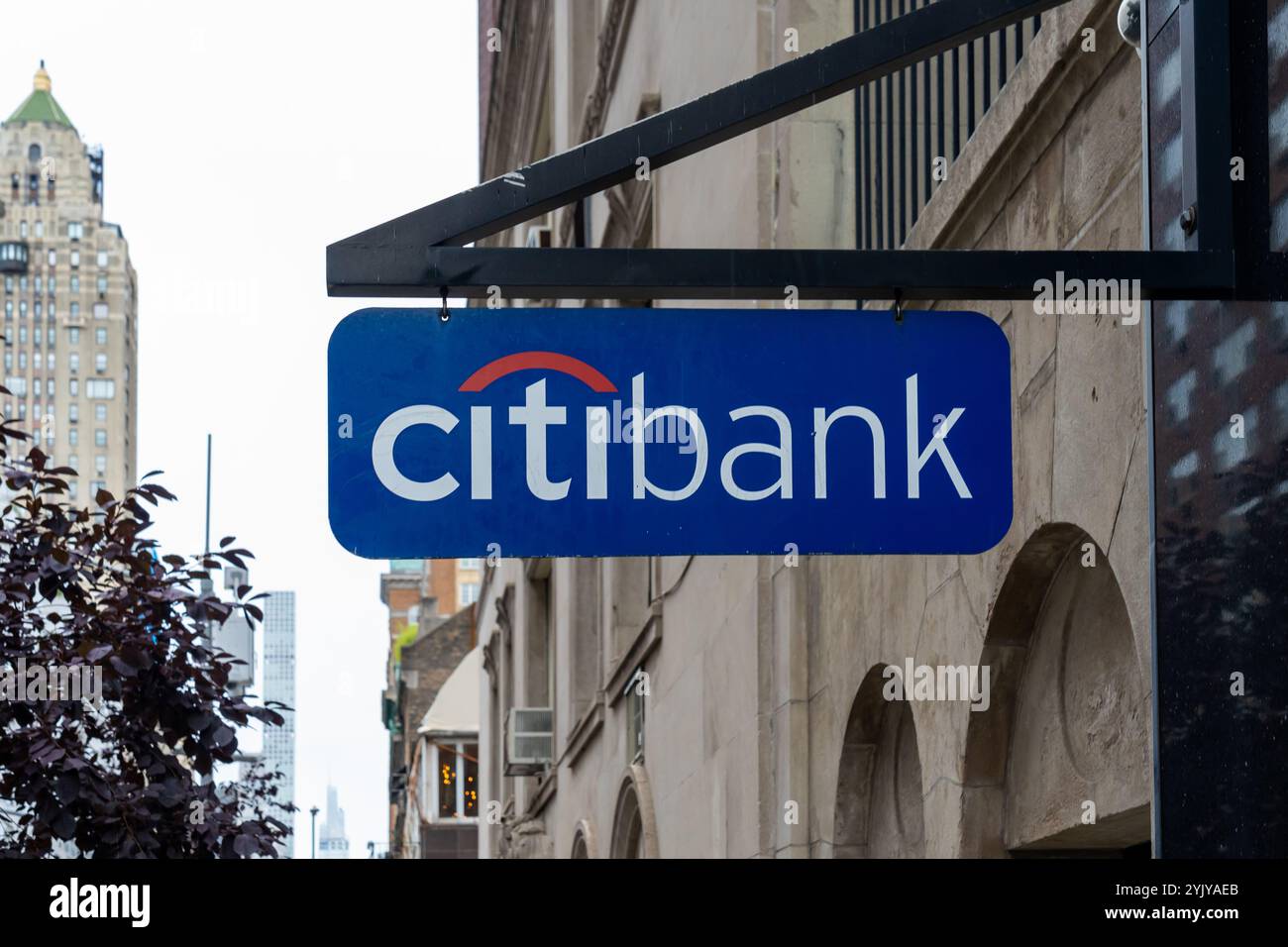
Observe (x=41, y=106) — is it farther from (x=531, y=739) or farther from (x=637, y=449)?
(x=637, y=449)

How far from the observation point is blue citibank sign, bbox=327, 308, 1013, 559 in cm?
491

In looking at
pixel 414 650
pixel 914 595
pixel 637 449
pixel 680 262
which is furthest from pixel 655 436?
pixel 414 650

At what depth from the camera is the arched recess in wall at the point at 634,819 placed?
15.9 m

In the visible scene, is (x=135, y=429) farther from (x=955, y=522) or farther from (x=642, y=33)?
(x=955, y=522)

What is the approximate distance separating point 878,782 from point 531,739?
1568 centimetres

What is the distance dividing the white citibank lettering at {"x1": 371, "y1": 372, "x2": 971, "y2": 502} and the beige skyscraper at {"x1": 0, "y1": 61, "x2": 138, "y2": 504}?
592 feet

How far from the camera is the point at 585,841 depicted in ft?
67.7

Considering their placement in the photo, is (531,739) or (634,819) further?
(531,739)

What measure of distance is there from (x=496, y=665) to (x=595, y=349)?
3060 cm

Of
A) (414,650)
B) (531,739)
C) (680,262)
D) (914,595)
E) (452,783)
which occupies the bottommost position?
(452,783)

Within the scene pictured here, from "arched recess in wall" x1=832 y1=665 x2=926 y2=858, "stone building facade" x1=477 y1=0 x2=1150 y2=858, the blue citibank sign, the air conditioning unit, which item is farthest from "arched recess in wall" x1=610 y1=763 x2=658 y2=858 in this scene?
the blue citibank sign

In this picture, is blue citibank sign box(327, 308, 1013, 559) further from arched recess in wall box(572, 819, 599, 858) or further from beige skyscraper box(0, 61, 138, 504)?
beige skyscraper box(0, 61, 138, 504)

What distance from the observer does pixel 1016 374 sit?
7.09 metres

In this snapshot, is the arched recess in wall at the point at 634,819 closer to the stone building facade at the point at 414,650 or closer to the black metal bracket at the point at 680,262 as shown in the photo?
the black metal bracket at the point at 680,262
